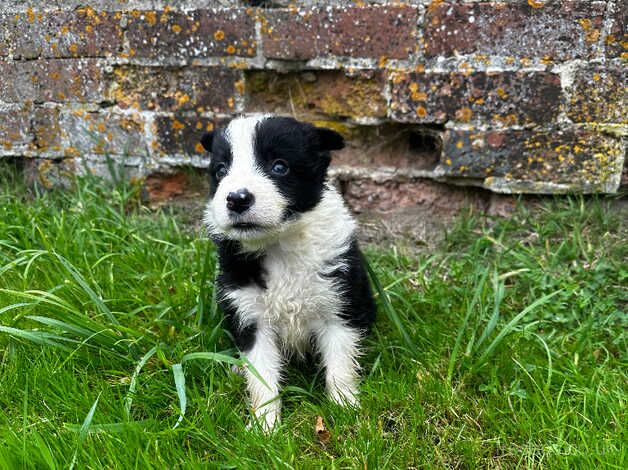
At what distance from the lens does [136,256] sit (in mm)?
2691

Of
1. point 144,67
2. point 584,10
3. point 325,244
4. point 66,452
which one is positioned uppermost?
point 584,10

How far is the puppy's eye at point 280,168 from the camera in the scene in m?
1.92

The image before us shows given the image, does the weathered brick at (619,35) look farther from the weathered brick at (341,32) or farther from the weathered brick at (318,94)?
the weathered brick at (318,94)

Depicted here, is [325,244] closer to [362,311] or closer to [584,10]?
[362,311]

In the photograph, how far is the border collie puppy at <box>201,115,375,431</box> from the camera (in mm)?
1908

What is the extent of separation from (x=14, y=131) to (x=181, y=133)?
1052 millimetres

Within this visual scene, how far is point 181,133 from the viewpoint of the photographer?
3090 millimetres

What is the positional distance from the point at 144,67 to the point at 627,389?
2717 millimetres

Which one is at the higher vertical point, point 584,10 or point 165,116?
point 584,10

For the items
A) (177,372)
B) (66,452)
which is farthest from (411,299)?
(66,452)

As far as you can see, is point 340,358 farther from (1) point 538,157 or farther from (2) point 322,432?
(1) point 538,157

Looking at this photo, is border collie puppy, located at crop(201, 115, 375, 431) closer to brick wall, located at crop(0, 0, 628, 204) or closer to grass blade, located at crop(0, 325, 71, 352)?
grass blade, located at crop(0, 325, 71, 352)

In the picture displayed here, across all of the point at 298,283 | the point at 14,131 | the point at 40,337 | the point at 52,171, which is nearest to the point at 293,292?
the point at 298,283

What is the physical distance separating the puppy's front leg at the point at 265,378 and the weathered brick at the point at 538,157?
1.39m
